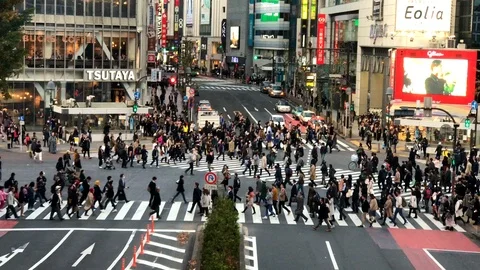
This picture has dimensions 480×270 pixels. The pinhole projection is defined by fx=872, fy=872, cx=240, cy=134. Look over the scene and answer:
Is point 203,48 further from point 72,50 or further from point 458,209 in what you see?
point 458,209

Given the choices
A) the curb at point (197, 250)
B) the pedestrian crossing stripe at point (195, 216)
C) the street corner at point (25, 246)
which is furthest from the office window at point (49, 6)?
the curb at point (197, 250)

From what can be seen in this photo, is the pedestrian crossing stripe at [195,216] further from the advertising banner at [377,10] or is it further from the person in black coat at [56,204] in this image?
the advertising banner at [377,10]

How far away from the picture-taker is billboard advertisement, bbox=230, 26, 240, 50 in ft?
496

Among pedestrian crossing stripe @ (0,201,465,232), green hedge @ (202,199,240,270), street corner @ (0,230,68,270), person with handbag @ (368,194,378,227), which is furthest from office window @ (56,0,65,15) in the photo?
green hedge @ (202,199,240,270)

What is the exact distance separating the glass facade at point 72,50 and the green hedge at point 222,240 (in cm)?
4508

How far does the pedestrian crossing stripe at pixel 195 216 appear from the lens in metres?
31.9

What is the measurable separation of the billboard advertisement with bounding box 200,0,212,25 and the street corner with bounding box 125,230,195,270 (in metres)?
146

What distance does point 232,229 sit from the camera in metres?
23.8

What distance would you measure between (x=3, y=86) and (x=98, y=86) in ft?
75.3

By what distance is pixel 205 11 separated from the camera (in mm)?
174625

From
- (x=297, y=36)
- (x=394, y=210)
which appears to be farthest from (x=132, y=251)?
(x=297, y=36)

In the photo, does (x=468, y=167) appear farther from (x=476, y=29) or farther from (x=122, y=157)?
(x=476, y=29)

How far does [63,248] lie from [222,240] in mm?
6432

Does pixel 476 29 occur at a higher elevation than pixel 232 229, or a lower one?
higher
